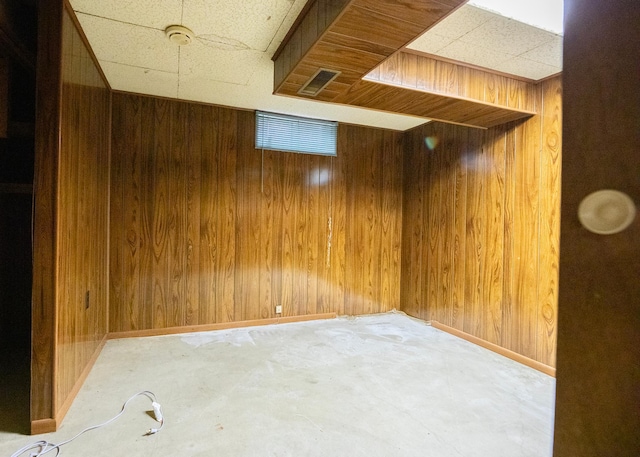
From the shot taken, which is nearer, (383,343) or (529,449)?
(529,449)

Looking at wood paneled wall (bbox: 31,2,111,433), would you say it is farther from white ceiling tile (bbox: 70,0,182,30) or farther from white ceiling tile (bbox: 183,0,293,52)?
white ceiling tile (bbox: 183,0,293,52)

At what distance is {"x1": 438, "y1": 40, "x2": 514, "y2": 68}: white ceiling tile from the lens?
2373 mm

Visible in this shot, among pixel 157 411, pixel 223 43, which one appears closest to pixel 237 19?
pixel 223 43

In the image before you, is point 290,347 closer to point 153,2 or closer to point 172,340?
point 172,340

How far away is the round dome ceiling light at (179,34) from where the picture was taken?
2.17m

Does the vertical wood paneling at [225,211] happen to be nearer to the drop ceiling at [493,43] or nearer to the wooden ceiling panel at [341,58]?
the wooden ceiling panel at [341,58]

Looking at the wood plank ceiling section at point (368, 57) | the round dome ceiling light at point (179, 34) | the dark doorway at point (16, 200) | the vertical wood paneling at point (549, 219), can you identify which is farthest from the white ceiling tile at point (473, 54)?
the dark doorway at point (16, 200)

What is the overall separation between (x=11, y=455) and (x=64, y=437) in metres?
0.22

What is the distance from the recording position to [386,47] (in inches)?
76.4

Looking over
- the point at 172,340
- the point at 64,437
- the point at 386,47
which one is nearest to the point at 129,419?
the point at 64,437

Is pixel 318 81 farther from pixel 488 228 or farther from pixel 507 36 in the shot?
pixel 488 228

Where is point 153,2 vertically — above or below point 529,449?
above

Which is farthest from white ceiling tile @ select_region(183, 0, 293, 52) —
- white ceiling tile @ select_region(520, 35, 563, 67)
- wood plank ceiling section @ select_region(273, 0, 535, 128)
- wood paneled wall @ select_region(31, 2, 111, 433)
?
white ceiling tile @ select_region(520, 35, 563, 67)

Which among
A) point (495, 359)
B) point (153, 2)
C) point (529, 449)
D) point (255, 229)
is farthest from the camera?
point (255, 229)
